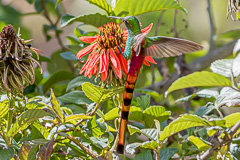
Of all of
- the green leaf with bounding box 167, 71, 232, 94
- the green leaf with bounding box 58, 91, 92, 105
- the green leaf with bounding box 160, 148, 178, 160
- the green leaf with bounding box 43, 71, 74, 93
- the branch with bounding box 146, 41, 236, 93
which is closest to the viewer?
the green leaf with bounding box 167, 71, 232, 94

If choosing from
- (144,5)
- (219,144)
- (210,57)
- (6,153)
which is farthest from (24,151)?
(210,57)

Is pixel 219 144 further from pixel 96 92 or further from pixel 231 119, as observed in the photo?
pixel 96 92

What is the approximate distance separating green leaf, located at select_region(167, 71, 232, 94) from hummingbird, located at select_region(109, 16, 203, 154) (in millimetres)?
37

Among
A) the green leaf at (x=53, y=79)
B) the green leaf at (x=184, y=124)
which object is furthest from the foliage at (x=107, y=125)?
the green leaf at (x=53, y=79)

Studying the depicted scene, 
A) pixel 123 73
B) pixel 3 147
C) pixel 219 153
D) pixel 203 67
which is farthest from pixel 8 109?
pixel 203 67

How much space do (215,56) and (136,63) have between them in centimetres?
72

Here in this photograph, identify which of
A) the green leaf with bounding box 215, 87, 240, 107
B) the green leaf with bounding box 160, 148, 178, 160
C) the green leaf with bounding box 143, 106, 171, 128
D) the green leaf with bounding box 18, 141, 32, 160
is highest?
the green leaf with bounding box 215, 87, 240, 107

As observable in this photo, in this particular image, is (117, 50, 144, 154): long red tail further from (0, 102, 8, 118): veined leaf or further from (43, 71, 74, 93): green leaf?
(43, 71, 74, 93): green leaf

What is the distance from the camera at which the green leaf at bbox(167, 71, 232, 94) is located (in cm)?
44

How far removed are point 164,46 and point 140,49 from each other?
35 mm

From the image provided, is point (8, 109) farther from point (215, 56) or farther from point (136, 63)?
point (215, 56)

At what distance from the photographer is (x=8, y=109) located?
525mm

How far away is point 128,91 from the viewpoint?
445 mm

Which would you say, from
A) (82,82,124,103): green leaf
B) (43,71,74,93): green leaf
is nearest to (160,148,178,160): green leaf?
(82,82,124,103): green leaf
